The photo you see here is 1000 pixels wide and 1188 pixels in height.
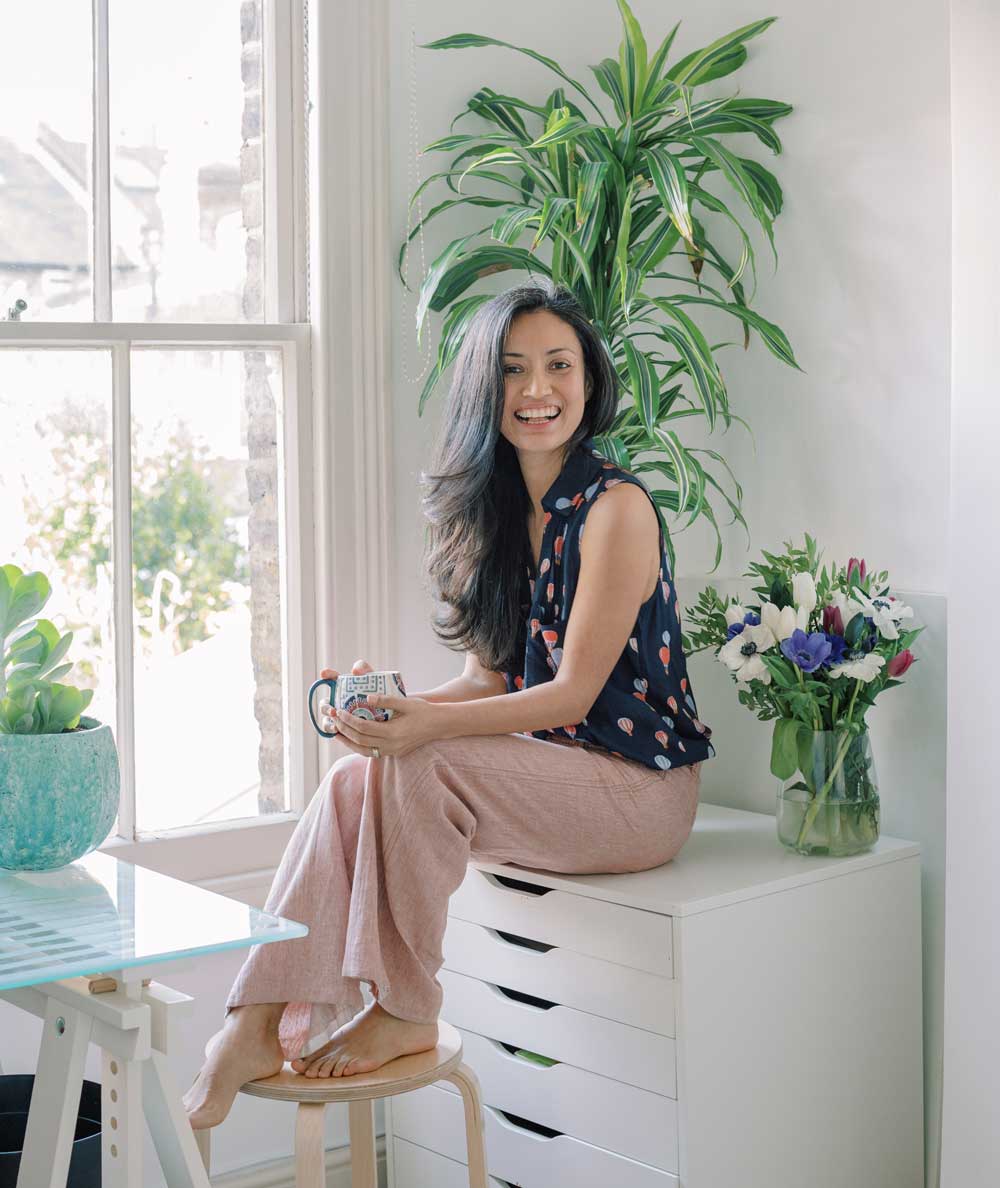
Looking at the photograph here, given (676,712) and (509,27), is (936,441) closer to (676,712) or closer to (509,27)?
(676,712)

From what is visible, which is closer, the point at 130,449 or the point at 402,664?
the point at 130,449

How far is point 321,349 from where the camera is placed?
96.0 inches

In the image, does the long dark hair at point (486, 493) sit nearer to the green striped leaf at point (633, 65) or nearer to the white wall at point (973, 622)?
the green striped leaf at point (633, 65)

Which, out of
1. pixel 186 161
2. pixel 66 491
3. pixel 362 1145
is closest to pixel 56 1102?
pixel 362 1145

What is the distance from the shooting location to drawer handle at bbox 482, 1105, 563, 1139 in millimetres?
2076

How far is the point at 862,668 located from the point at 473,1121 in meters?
0.88

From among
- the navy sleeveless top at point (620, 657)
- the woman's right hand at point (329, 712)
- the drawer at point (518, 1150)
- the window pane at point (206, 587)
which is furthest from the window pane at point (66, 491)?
the drawer at point (518, 1150)

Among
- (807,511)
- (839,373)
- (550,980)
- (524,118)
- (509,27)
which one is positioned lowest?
(550,980)

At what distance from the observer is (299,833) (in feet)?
6.19

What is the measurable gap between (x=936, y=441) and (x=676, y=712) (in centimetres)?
67

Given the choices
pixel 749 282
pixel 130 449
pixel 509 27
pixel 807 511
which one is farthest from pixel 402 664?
pixel 509 27

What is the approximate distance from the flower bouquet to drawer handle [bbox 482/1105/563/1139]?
58 centimetres

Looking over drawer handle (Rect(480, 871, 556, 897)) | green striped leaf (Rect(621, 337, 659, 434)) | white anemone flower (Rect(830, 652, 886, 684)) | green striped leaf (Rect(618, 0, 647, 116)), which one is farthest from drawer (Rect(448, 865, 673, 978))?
green striped leaf (Rect(618, 0, 647, 116))

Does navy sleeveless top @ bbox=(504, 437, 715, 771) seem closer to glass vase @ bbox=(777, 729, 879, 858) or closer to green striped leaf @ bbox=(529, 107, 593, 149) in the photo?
glass vase @ bbox=(777, 729, 879, 858)
